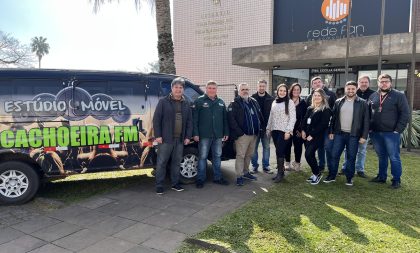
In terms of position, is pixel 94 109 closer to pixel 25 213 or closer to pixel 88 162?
A: pixel 88 162

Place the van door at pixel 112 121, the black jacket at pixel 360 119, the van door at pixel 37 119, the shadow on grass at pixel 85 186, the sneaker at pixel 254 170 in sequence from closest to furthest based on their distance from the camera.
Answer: the van door at pixel 37 119, the van door at pixel 112 121, the shadow on grass at pixel 85 186, the black jacket at pixel 360 119, the sneaker at pixel 254 170

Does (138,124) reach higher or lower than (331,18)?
lower

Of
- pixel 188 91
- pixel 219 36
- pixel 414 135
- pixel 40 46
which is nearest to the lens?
pixel 188 91

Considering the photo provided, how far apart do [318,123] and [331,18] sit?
31.7 feet

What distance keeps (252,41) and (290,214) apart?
12.2 m

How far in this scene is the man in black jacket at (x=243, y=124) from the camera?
563 cm

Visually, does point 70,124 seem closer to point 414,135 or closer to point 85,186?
point 85,186

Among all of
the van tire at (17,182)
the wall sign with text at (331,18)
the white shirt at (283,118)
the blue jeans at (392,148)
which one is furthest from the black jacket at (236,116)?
the wall sign with text at (331,18)

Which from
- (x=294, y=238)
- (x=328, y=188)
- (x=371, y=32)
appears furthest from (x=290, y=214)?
(x=371, y=32)

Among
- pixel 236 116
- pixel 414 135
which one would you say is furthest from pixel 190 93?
pixel 414 135

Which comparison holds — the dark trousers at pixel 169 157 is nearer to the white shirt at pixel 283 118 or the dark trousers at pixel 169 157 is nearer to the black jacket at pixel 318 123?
the white shirt at pixel 283 118

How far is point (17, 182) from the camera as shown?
4859 mm

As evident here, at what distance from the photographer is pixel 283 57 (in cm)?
1166

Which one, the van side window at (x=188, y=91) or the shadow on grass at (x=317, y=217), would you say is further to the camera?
the van side window at (x=188, y=91)
